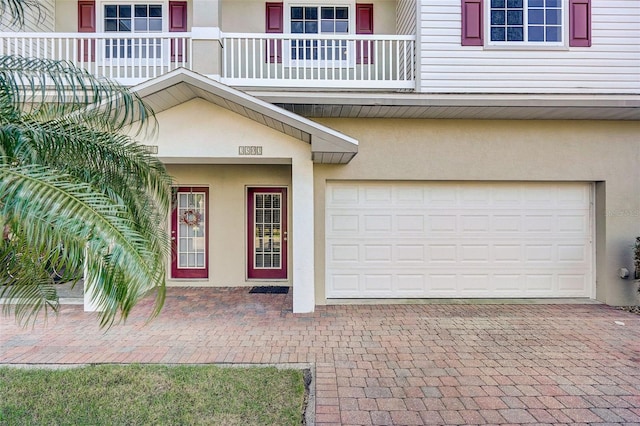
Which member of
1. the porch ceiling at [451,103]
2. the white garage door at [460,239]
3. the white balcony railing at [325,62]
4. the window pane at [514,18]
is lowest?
the white garage door at [460,239]

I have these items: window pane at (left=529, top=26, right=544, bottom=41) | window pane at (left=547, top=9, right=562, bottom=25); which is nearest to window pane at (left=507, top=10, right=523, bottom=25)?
window pane at (left=529, top=26, right=544, bottom=41)

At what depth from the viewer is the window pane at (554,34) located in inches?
287

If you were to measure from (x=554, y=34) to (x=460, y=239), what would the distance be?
4.38m

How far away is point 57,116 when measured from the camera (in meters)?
3.74

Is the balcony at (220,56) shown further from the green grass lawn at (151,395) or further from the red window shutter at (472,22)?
the green grass lawn at (151,395)

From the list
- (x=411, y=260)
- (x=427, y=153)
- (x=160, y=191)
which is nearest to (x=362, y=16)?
(x=427, y=153)

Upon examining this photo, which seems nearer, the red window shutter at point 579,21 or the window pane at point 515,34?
the red window shutter at point 579,21

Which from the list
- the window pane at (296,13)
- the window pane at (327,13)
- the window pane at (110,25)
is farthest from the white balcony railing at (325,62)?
the window pane at (110,25)

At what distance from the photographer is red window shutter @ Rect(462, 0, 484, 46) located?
7207 millimetres

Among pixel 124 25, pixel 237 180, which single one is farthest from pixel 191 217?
pixel 124 25

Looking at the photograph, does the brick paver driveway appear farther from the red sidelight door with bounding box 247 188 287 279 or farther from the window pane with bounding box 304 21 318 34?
the window pane with bounding box 304 21 318 34

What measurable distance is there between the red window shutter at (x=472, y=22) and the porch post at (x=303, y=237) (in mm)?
3988

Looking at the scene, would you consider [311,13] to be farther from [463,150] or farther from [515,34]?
[463,150]

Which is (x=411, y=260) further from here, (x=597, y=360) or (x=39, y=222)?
(x=39, y=222)
